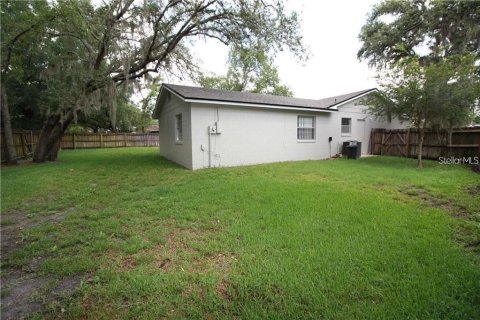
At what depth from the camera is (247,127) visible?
10.3m

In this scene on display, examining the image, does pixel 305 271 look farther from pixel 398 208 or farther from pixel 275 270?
pixel 398 208

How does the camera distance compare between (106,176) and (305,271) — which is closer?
(305,271)

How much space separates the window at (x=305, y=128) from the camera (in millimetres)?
11898

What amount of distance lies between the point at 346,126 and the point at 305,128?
3.24 meters

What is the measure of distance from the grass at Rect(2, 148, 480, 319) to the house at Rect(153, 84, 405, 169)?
12.7 ft

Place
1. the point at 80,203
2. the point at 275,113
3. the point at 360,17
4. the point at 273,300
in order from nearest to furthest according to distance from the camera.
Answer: the point at 273,300 < the point at 80,203 < the point at 275,113 < the point at 360,17

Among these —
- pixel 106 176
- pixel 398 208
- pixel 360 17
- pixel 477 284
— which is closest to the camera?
pixel 477 284

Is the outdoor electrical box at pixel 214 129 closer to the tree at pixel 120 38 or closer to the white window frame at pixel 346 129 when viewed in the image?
the tree at pixel 120 38

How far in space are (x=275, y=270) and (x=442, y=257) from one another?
77.3 inches

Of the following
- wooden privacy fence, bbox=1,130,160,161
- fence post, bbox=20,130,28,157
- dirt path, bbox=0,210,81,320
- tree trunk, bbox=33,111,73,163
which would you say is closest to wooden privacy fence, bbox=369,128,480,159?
dirt path, bbox=0,210,81,320

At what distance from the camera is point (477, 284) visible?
2299 mm

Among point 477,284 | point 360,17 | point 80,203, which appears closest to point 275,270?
point 477,284

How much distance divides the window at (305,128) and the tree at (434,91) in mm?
3403

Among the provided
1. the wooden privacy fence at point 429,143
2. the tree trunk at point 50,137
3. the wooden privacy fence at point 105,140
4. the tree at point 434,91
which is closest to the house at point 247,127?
the wooden privacy fence at point 429,143
